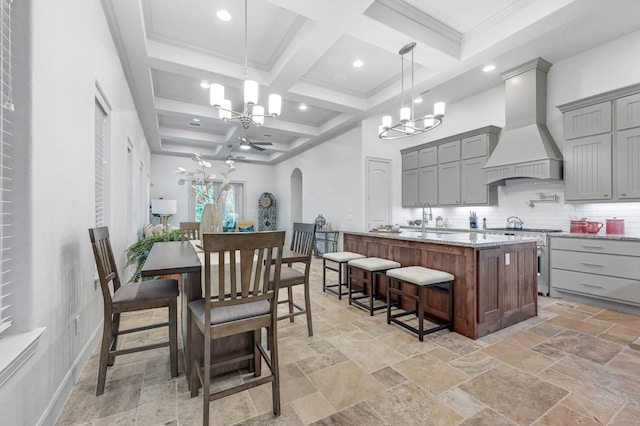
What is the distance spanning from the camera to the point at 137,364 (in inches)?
86.7

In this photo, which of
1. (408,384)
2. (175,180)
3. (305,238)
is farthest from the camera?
(175,180)

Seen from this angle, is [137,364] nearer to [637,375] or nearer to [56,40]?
[56,40]

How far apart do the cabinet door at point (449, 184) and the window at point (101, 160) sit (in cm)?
538

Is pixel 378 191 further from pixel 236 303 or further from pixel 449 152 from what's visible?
pixel 236 303

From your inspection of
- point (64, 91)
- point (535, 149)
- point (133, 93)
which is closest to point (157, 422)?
point (64, 91)

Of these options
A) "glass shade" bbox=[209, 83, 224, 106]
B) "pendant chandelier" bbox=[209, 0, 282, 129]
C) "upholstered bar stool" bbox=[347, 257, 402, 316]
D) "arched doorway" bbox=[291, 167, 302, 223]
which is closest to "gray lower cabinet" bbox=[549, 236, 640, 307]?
"upholstered bar stool" bbox=[347, 257, 402, 316]

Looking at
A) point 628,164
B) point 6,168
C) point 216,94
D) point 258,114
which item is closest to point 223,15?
point 216,94

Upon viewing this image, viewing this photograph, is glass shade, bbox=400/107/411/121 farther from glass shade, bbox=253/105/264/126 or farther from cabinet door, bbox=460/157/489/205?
cabinet door, bbox=460/157/489/205

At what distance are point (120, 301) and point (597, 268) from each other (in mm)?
5017

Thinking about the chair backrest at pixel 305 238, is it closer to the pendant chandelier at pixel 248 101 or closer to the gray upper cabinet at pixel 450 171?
the pendant chandelier at pixel 248 101

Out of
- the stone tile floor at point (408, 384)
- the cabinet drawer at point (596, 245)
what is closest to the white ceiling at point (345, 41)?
the cabinet drawer at point (596, 245)

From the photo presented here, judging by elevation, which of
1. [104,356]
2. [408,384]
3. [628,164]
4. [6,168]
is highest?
[628,164]

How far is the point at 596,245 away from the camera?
11.5 ft

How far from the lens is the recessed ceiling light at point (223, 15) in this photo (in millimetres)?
3129
